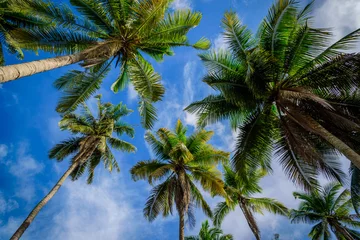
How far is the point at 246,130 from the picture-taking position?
33.6 ft

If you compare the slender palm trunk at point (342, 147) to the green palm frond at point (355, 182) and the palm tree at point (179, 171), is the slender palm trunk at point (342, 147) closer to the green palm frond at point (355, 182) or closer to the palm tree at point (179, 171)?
the green palm frond at point (355, 182)

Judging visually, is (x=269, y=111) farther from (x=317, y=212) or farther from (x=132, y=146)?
(x=317, y=212)

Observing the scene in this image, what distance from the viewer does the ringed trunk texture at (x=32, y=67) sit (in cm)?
443

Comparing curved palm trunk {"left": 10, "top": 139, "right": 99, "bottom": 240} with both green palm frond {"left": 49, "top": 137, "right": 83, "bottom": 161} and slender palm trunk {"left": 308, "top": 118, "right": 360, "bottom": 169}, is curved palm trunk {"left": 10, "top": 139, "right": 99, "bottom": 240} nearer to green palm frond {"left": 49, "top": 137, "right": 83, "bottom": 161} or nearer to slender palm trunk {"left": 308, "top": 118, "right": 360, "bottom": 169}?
green palm frond {"left": 49, "top": 137, "right": 83, "bottom": 161}

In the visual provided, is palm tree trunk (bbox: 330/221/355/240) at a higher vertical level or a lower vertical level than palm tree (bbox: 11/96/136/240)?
lower

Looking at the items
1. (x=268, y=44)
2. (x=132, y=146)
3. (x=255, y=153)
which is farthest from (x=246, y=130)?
(x=132, y=146)

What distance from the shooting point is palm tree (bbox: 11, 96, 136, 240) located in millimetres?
17000

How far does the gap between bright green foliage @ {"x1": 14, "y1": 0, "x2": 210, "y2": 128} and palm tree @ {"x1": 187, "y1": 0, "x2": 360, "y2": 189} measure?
172 centimetres

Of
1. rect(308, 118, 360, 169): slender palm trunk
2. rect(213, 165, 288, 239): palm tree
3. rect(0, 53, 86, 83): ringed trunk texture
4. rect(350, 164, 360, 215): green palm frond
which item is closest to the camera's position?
rect(0, 53, 86, 83): ringed trunk texture

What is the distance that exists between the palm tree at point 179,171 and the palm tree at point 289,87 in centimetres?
434

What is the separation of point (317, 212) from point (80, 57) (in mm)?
22955

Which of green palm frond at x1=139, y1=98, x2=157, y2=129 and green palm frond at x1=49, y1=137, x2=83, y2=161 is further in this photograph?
green palm frond at x1=49, y1=137, x2=83, y2=161

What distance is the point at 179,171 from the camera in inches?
581

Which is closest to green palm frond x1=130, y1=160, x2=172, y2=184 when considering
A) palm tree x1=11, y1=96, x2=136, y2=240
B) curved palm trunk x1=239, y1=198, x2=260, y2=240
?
palm tree x1=11, y1=96, x2=136, y2=240
